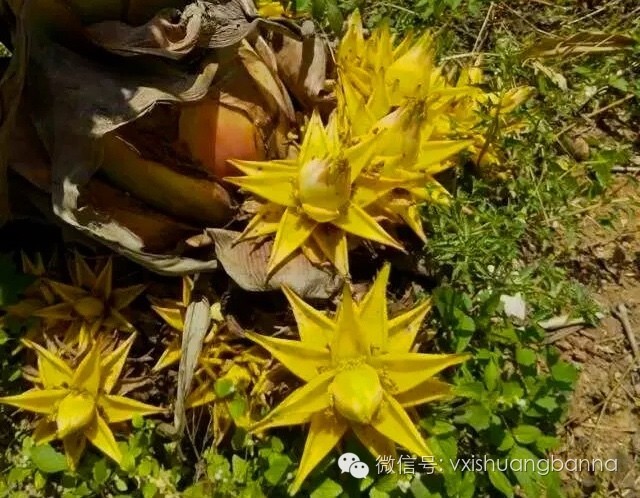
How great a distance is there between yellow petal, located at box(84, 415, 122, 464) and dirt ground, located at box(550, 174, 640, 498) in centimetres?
85

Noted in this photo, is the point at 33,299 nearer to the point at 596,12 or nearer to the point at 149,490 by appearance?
the point at 149,490

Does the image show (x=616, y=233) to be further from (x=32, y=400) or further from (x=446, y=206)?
(x=32, y=400)

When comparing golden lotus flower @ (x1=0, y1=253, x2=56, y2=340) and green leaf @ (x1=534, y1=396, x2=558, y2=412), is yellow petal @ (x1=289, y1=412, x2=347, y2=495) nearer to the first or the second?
green leaf @ (x1=534, y1=396, x2=558, y2=412)

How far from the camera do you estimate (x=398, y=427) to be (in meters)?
1.25

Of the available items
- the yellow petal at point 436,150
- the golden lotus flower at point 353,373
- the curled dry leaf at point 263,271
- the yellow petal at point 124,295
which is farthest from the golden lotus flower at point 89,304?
the yellow petal at point 436,150

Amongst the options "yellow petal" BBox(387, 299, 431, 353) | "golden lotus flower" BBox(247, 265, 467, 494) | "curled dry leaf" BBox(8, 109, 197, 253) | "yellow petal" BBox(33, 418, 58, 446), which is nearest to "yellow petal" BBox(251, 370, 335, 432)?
"golden lotus flower" BBox(247, 265, 467, 494)

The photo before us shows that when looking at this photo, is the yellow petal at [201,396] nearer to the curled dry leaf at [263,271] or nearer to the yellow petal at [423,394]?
the curled dry leaf at [263,271]

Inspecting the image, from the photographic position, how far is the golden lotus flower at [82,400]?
4.56ft

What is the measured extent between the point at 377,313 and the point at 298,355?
134mm

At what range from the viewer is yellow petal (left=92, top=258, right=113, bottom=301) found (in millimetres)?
1460

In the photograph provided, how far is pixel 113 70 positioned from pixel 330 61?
0.45 m

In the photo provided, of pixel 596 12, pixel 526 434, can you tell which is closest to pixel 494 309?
pixel 526 434

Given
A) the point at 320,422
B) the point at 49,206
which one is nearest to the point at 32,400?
the point at 49,206

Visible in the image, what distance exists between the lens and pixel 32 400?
1.39 metres
